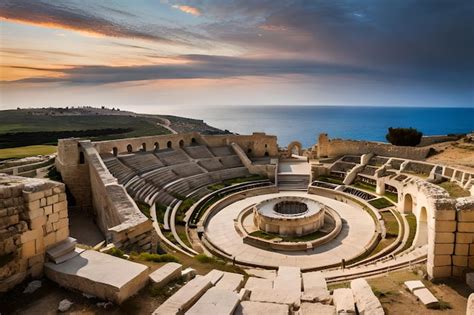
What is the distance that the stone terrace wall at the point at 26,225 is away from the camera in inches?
291

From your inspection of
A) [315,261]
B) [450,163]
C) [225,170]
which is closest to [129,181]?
[225,170]

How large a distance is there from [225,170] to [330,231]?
14369 millimetres

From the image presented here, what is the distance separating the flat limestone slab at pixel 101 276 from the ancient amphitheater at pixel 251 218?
0.03 m

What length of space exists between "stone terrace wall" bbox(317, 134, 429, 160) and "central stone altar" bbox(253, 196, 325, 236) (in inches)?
561

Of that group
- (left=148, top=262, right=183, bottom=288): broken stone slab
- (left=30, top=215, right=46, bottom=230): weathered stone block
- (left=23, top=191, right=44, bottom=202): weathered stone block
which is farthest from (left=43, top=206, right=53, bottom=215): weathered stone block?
(left=148, top=262, right=183, bottom=288): broken stone slab

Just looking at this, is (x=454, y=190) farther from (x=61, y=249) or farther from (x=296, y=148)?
(x=296, y=148)

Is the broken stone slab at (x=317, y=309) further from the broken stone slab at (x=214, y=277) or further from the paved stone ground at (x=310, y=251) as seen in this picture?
the paved stone ground at (x=310, y=251)

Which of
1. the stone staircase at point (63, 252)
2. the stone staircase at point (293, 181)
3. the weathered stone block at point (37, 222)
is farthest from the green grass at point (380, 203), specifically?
the weathered stone block at point (37, 222)

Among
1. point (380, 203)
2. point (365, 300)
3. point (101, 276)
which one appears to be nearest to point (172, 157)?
point (380, 203)

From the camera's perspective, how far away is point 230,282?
28.1 ft

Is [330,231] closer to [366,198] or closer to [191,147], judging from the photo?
[366,198]

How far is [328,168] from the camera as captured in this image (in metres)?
32.2

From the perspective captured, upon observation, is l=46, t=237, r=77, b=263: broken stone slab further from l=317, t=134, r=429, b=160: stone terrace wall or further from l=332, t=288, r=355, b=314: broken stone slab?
l=317, t=134, r=429, b=160: stone terrace wall

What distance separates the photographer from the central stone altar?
67.5ft
